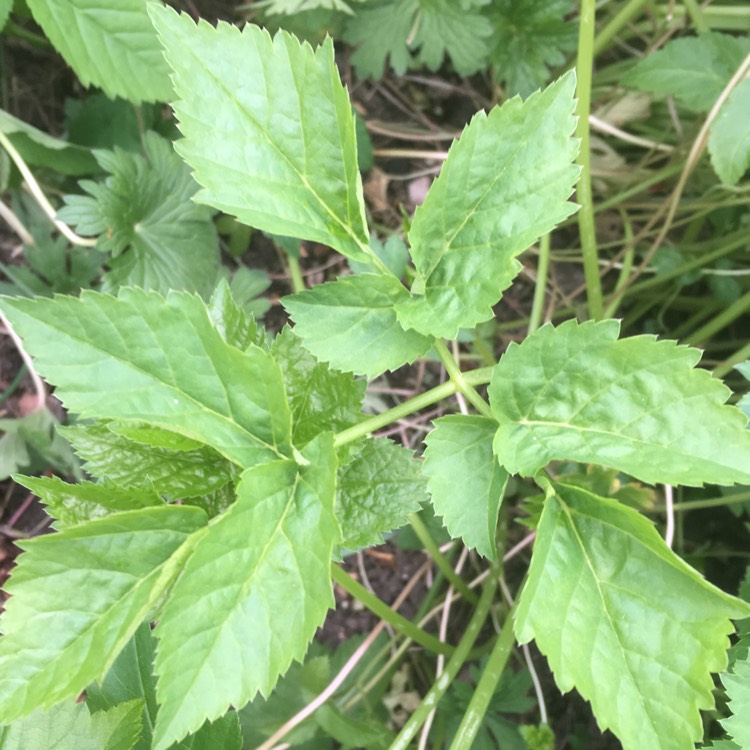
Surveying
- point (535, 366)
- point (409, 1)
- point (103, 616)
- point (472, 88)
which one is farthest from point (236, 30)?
point (472, 88)

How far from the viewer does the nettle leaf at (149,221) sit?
139 centimetres

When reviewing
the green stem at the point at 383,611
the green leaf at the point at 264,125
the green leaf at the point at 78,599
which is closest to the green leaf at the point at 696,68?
the green leaf at the point at 264,125

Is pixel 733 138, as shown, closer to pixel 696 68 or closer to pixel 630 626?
pixel 696 68

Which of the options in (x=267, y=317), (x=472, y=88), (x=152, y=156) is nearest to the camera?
(x=152, y=156)

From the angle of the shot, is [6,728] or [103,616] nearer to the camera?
[103,616]

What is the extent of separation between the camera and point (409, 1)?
1494mm

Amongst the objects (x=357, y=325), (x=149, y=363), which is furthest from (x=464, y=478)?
(x=149, y=363)

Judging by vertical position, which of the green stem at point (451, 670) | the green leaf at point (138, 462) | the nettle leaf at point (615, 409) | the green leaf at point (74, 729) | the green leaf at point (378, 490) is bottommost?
the green stem at point (451, 670)

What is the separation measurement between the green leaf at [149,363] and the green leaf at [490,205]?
8.4 inches

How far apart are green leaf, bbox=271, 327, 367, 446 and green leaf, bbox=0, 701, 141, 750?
40cm

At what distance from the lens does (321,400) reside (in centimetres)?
89

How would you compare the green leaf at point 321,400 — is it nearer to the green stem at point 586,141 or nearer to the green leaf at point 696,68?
the green stem at point 586,141

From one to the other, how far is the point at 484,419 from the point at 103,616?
459 millimetres

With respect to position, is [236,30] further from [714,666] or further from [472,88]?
[472,88]
